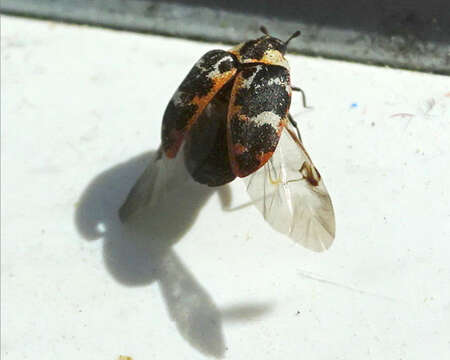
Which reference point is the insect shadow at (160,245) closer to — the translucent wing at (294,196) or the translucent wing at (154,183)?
the translucent wing at (154,183)

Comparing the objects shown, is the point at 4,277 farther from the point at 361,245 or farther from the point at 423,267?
the point at 423,267

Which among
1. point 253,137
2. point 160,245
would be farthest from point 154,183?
point 253,137

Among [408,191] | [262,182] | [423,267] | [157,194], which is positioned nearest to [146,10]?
[157,194]

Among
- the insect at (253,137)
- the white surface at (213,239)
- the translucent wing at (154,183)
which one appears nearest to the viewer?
the insect at (253,137)

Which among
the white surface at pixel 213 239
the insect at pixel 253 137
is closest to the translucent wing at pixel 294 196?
the insect at pixel 253 137

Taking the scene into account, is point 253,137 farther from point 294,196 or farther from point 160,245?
point 160,245

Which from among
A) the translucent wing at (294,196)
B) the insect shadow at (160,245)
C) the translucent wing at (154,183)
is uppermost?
A: the translucent wing at (294,196)

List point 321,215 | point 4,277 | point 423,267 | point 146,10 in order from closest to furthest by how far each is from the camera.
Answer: point 321,215 < point 423,267 < point 4,277 < point 146,10
